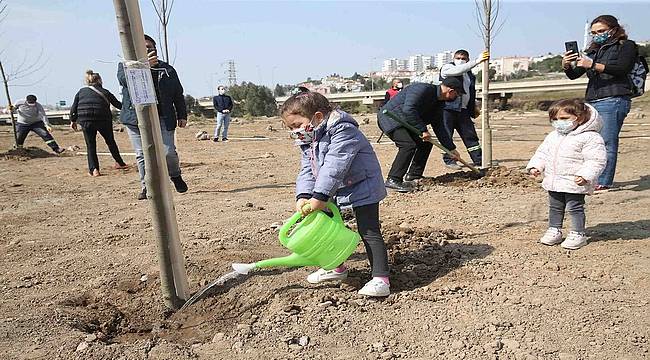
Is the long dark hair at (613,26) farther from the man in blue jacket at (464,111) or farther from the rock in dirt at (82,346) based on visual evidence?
the rock in dirt at (82,346)

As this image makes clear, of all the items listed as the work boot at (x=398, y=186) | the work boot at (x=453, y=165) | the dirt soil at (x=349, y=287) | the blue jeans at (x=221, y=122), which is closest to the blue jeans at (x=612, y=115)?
the dirt soil at (x=349, y=287)

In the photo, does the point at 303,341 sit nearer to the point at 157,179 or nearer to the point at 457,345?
the point at 457,345

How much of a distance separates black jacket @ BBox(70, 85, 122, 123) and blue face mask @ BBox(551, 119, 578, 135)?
602 centimetres

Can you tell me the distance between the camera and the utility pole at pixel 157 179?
260cm

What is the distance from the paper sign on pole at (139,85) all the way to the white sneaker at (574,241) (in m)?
2.85

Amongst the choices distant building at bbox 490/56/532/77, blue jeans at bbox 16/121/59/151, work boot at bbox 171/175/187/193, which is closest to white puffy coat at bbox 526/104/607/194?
work boot at bbox 171/175/187/193

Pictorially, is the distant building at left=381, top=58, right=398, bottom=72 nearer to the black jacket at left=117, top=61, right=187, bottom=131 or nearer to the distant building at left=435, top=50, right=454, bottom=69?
the distant building at left=435, top=50, right=454, bottom=69

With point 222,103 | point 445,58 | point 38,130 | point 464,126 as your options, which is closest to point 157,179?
point 464,126

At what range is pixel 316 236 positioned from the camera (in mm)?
2963

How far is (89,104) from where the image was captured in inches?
297

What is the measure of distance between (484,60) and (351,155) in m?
4.35

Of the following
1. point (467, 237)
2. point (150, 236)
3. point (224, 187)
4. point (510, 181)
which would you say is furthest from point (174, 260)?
point (510, 181)

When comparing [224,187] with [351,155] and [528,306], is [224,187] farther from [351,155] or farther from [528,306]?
[528,306]

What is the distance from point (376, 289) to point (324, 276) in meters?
0.40
